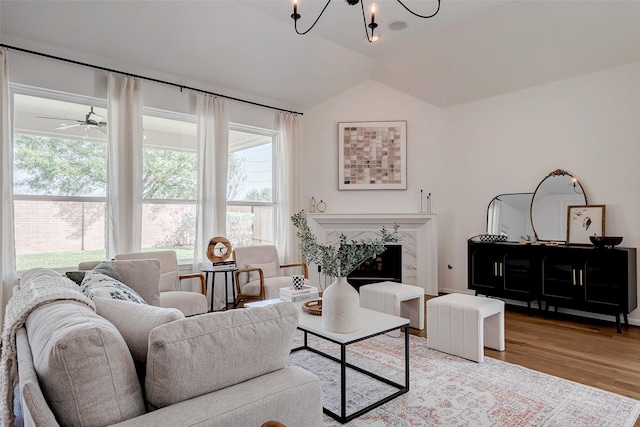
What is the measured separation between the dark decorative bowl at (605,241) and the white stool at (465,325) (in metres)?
1.54

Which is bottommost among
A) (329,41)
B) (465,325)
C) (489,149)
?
(465,325)

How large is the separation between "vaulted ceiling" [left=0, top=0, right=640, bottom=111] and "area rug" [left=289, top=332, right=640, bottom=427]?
339 centimetres

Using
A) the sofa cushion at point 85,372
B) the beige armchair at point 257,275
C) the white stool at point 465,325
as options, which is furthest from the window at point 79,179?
the sofa cushion at point 85,372

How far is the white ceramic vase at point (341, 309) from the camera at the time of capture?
2.31m

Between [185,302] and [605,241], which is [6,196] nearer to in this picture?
[185,302]

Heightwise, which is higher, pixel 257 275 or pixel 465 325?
pixel 257 275

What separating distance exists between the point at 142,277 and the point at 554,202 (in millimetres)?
4525

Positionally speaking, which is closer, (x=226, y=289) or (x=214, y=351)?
(x=214, y=351)

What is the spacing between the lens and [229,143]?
511cm

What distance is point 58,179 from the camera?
3.76 metres

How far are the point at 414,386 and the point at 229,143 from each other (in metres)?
3.87

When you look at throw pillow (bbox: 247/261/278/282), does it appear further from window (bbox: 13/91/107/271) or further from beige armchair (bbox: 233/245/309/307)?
window (bbox: 13/91/107/271)

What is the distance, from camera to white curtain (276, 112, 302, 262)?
5.53m

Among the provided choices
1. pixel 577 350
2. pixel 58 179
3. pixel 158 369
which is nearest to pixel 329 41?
pixel 58 179
